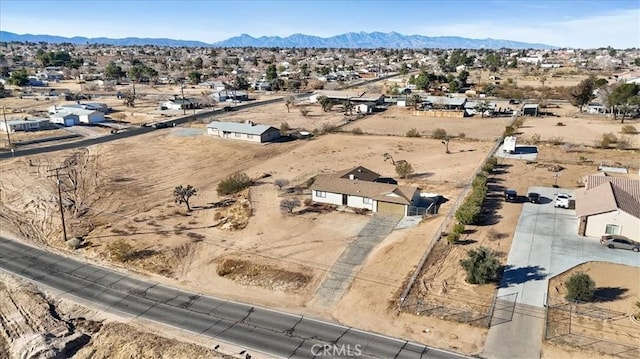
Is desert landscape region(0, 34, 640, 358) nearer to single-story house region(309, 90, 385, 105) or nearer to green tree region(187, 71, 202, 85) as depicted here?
single-story house region(309, 90, 385, 105)

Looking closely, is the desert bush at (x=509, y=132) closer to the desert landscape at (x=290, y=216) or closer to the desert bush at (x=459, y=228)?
the desert landscape at (x=290, y=216)

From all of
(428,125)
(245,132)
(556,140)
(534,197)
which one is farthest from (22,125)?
(556,140)

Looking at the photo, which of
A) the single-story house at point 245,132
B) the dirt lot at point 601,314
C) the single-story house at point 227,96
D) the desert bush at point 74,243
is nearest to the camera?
the dirt lot at point 601,314

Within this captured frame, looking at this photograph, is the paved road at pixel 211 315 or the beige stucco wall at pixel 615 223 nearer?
the paved road at pixel 211 315

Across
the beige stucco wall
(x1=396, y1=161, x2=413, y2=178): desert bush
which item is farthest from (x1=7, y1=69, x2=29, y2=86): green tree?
the beige stucco wall

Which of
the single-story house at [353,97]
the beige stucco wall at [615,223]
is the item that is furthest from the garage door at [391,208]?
the single-story house at [353,97]

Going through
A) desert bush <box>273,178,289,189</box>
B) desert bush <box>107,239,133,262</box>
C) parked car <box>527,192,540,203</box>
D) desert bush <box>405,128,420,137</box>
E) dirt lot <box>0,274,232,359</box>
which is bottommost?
A: dirt lot <box>0,274,232,359</box>

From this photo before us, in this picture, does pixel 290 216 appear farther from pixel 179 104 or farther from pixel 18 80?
pixel 18 80
